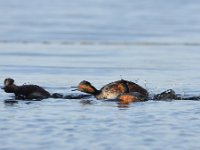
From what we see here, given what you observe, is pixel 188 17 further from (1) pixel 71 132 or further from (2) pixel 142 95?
(1) pixel 71 132

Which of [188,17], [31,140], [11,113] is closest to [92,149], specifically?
[31,140]

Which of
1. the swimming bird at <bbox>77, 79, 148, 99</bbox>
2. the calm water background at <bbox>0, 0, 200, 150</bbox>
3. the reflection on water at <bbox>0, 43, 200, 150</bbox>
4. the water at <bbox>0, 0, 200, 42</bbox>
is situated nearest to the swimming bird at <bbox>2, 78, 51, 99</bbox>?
the reflection on water at <bbox>0, 43, 200, 150</bbox>

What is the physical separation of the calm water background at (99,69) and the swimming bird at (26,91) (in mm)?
321

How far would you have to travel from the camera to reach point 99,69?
21719 mm

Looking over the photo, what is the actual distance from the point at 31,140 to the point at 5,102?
12.7ft

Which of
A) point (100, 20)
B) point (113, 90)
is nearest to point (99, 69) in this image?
point (113, 90)

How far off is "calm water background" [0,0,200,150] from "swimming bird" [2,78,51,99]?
321mm

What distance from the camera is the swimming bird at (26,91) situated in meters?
16.5

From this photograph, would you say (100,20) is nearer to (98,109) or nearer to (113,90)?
(113,90)

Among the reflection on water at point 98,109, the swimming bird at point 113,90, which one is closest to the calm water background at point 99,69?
the reflection on water at point 98,109

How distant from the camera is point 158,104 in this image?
15.9 meters

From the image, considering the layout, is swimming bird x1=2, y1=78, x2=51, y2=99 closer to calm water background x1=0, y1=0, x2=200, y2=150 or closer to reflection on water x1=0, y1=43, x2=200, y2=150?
reflection on water x1=0, y1=43, x2=200, y2=150

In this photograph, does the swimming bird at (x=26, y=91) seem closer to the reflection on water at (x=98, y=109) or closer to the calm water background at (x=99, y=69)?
the reflection on water at (x=98, y=109)

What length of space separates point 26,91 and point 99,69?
5.18m
